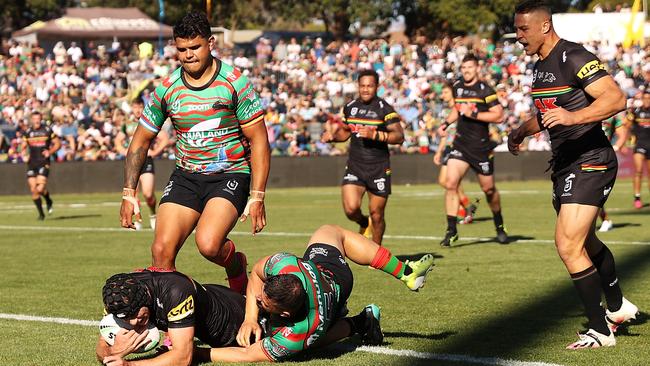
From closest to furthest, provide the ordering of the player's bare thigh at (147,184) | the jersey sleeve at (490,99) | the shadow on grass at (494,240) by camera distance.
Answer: the shadow on grass at (494,240)
the jersey sleeve at (490,99)
the player's bare thigh at (147,184)

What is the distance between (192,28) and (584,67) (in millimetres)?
2904

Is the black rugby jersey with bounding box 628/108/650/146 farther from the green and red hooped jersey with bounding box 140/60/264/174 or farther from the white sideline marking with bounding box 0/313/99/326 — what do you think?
the white sideline marking with bounding box 0/313/99/326

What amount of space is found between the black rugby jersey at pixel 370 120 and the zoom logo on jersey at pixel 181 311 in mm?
7255

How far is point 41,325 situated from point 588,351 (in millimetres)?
Answer: 4432

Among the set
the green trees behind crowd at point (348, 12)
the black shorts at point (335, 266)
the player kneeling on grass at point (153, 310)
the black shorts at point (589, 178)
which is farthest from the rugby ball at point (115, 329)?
the green trees behind crowd at point (348, 12)

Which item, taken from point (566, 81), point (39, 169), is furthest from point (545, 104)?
point (39, 169)

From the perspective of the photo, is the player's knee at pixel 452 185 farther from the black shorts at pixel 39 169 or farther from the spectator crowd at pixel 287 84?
the spectator crowd at pixel 287 84

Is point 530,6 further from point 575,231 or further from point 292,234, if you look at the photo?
point 292,234

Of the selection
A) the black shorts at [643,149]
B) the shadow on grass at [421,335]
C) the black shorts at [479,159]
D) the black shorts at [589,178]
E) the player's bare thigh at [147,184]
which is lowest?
the player's bare thigh at [147,184]

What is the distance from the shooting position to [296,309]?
7.31 meters

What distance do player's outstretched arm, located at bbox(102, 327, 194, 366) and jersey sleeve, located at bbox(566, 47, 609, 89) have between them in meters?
3.25

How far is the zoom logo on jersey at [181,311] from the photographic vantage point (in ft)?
23.2

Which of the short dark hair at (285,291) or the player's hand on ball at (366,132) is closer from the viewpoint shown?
the short dark hair at (285,291)

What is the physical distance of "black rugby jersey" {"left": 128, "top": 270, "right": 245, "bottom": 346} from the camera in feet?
23.2
